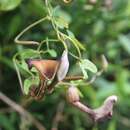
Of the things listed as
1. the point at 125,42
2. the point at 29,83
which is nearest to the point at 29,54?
the point at 29,83

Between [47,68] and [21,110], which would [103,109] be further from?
[21,110]

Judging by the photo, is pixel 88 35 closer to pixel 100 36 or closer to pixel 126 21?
pixel 100 36

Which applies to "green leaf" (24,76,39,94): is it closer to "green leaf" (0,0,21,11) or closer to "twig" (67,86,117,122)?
"twig" (67,86,117,122)

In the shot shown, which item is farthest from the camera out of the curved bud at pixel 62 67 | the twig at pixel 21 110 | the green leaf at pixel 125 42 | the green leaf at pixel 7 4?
the green leaf at pixel 125 42

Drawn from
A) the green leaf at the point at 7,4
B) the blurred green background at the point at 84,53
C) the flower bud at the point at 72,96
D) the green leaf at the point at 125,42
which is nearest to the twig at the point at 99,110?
the flower bud at the point at 72,96

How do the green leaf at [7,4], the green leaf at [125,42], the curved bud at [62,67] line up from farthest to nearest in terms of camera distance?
the green leaf at [125,42] → the green leaf at [7,4] → the curved bud at [62,67]

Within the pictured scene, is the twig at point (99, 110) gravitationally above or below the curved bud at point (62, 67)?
below

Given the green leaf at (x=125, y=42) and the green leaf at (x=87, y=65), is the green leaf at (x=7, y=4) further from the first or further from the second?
the green leaf at (x=125, y=42)

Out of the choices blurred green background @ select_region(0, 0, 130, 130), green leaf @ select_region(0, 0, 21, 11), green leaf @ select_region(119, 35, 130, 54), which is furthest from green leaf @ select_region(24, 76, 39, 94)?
green leaf @ select_region(119, 35, 130, 54)
